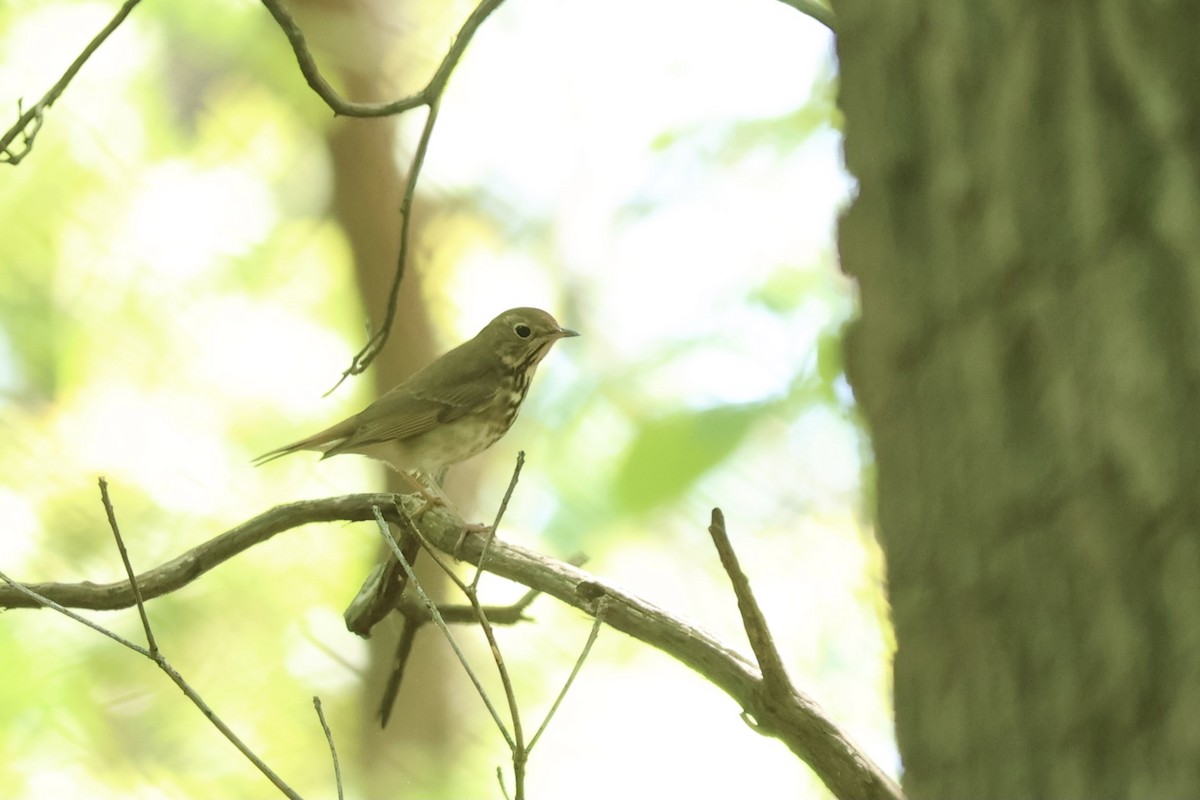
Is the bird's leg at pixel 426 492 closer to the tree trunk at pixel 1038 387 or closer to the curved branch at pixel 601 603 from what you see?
the curved branch at pixel 601 603

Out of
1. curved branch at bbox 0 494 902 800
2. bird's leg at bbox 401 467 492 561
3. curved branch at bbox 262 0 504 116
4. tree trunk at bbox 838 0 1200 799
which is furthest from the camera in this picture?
bird's leg at bbox 401 467 492 561

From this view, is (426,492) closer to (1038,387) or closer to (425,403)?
(425,403)

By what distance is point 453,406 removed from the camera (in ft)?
7.73

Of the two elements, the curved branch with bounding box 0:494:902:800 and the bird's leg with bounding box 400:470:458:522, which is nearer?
the curved branch with bounding box 0:494:902:800

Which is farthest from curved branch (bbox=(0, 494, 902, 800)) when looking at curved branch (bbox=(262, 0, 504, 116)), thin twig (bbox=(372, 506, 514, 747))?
curved branch (bbox=(262, 0, 504, 116))

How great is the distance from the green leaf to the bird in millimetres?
582

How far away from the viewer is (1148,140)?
0.55m

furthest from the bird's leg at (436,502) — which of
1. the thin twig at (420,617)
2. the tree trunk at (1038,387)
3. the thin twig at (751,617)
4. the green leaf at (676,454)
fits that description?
the tree trunk at (1038,387)

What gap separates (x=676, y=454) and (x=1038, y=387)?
125 centimetres

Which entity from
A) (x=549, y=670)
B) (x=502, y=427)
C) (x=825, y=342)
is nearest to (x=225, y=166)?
(x=502, y=427)

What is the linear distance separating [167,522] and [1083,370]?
2612 mm

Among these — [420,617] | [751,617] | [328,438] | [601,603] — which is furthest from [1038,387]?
[328,438]

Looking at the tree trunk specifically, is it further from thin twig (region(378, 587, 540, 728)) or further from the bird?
the bird

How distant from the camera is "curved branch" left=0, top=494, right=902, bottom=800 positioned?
125 cm
